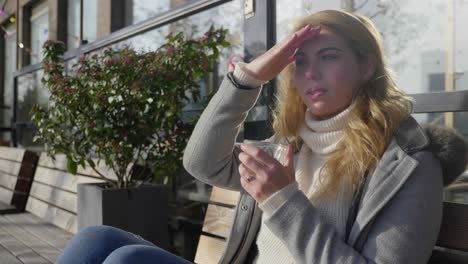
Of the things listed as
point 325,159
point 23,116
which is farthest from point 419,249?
point 23,116

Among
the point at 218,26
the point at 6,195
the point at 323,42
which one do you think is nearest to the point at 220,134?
the point at 323,42

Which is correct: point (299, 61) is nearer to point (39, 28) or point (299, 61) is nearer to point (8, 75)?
point (39, 28)

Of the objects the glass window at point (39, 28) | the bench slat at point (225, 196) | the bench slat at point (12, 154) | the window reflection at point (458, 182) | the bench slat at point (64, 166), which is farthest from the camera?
the glass window at point (39, 28)

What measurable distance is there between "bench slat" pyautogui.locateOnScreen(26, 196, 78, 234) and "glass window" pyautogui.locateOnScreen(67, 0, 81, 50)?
6.57 ft

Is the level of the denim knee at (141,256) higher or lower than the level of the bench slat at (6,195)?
higher

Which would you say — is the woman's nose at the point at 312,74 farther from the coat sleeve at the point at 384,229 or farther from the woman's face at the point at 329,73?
the coat sleeve at the point at 384,229

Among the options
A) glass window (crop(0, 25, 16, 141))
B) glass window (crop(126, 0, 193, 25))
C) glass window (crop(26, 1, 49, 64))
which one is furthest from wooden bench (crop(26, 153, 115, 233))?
glass window (crop(0, 25, 16, 141))

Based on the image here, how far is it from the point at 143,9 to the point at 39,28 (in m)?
3.13

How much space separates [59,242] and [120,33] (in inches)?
60.8

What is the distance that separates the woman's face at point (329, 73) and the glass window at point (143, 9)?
2.59 meters

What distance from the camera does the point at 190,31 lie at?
118 inches

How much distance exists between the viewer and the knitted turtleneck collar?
50.7 inches

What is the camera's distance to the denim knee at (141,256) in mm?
1186

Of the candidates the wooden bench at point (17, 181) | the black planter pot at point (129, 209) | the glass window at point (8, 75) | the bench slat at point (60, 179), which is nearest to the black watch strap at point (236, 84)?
the black planter pot at point (129, 209)
